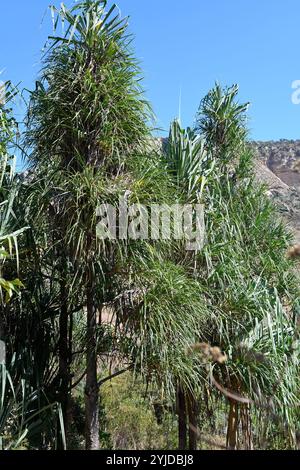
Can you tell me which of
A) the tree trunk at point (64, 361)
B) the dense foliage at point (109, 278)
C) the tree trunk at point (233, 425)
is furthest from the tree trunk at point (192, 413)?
the tree trunk at point (64, 361)

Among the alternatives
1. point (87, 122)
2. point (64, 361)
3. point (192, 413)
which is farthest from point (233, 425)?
point (87, 122)

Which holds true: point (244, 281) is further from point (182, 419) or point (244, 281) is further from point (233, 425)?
point (182, 419)

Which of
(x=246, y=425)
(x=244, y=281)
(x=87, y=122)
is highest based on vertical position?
(x=87, y=122)

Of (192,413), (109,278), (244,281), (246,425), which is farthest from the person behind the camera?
(244,281)

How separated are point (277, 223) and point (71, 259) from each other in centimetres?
352

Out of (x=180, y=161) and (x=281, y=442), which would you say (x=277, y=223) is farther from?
(x=281, y=442)

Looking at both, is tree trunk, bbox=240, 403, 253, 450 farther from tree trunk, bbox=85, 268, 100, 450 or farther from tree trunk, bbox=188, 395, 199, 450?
tree trunk, bbox=85, 268, 100, 450

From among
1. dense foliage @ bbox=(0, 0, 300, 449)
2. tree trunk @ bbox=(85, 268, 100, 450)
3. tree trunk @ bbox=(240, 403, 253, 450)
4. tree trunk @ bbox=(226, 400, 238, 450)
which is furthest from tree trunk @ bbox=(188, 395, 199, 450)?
tree trunk @ bbox=(85, 268, 100, 450)

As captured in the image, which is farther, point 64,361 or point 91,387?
point 64,361

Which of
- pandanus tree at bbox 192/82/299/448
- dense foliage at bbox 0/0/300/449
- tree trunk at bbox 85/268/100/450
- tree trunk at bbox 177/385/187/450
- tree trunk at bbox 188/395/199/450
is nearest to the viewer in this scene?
dense foliage at bbox 0/0/300/449

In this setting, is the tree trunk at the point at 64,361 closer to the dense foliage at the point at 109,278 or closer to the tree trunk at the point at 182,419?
the dense foliage at the point at 109,278

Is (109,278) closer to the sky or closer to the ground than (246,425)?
closer to the sky
